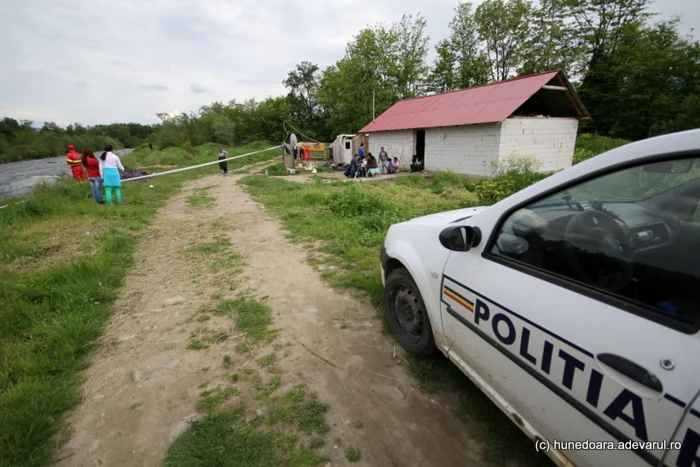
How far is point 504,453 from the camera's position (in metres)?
1.87

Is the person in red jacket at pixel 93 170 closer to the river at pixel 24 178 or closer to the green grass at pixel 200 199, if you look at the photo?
the green grass at pixel 200 199

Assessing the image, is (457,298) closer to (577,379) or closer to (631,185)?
(577,379)

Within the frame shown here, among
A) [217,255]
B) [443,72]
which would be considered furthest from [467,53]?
[217,255]

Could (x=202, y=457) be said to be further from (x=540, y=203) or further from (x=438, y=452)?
(x=540, y=203)

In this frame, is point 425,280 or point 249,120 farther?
point 249,120

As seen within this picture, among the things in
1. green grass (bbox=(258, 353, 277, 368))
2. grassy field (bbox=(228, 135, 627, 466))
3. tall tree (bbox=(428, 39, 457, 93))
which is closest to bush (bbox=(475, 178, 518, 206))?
grassy field (bbox=(228, 135, 627, 466))

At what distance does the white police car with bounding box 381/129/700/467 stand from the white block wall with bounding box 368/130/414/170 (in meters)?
17.5

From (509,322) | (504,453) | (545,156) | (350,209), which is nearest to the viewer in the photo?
(509,322)

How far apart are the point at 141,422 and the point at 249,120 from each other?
61.5 m

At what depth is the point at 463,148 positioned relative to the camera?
15.1 metres

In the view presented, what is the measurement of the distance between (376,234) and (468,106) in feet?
43.2

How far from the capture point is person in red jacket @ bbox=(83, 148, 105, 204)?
849 centimetres

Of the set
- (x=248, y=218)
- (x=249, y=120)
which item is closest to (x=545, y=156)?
(x=248, y=218)

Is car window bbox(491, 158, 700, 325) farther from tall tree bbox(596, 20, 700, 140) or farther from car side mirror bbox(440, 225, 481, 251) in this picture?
tall tree bbox(596, 20, 700, 140)
